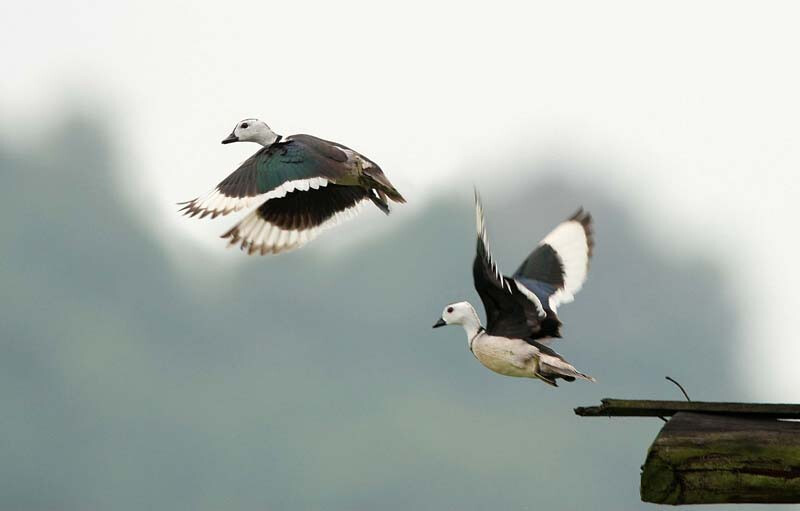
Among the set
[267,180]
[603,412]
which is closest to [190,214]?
[267,180]

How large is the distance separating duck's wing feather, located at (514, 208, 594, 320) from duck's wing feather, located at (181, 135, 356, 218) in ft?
4.76

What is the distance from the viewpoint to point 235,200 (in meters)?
7.91

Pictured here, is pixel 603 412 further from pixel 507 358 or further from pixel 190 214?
pixel 190 214

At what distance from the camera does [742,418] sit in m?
4.49

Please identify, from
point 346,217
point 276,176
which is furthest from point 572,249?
point 276,176

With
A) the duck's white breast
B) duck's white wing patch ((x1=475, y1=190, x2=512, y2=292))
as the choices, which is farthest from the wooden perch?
the duck's white breast

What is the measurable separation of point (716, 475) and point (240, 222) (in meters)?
4.88

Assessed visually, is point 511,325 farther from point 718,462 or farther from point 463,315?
point 718,462

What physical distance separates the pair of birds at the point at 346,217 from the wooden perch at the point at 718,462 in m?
1.83

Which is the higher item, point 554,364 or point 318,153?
point 318,153

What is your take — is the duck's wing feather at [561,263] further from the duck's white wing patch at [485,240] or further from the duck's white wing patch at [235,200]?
the duck's white wing patch at [235,200]

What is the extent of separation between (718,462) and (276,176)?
172 inches

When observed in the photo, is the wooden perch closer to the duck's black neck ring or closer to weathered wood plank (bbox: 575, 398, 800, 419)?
weathered wood plank (bbox: 575, 398, 800, 419)

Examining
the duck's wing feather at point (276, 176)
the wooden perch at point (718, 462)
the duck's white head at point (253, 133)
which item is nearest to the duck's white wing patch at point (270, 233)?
the duck's wing feather at point (276, 176)
